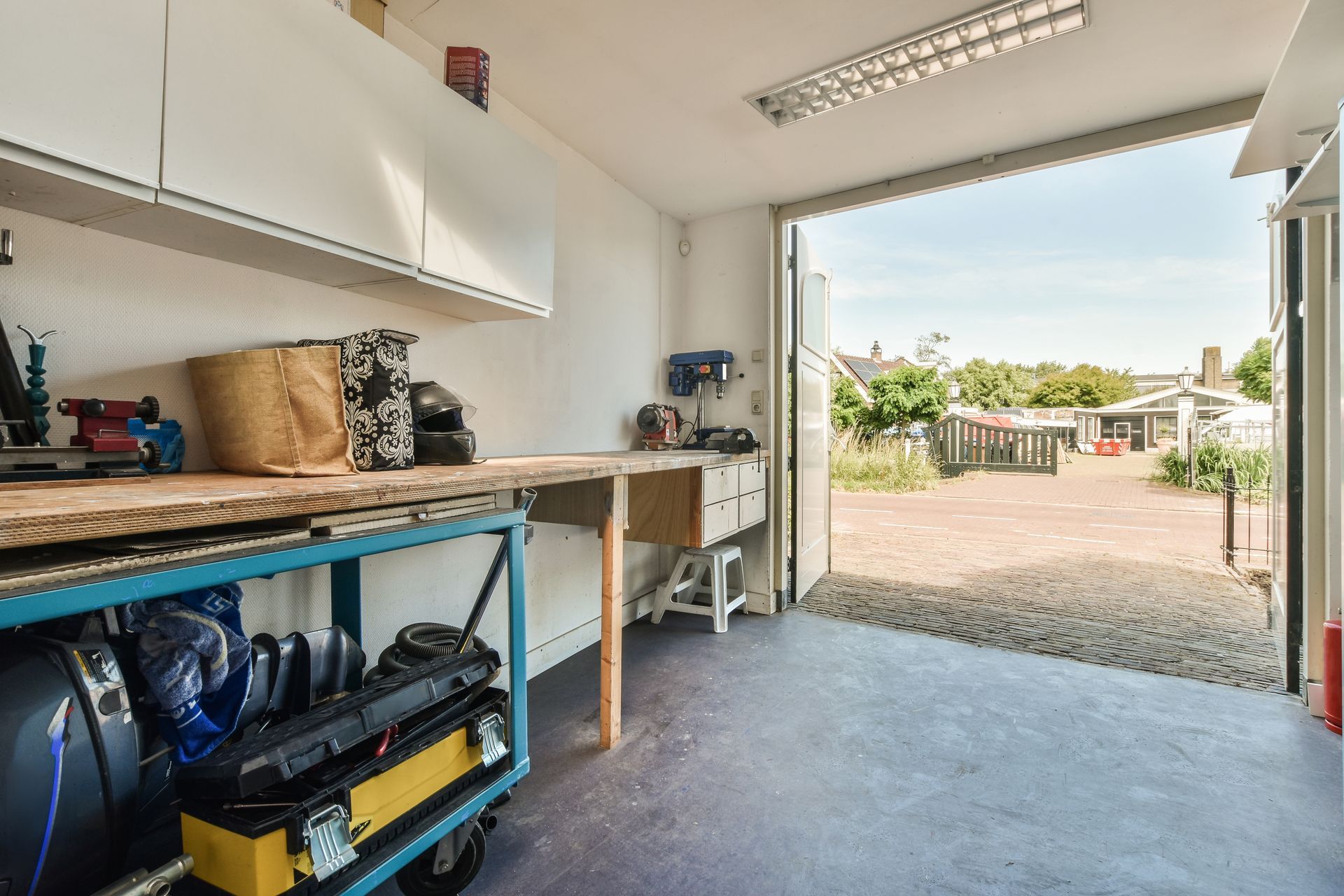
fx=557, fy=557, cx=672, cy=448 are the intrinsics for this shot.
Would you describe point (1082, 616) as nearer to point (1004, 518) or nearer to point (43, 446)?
point (1004, 518)

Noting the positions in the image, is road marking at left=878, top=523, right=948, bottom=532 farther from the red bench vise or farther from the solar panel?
the solar panel

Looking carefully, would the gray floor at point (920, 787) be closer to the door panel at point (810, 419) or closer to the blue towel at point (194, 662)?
the blue towel at point (194, 662)

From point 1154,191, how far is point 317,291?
16692 mm

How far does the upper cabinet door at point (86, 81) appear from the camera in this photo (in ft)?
2.95

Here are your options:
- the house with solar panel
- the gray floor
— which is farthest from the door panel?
the house with solar panel

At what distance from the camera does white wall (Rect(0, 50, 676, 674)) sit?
4.14 feet

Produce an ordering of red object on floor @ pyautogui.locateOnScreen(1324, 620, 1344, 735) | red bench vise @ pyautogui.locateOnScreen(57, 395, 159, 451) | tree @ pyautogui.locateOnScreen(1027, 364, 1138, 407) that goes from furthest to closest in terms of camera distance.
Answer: tree @ pyautogui.locateOnScreen(1027, 364, 1138, 407)
red object on floor @ pyautogui.locateOnScreen(1324, 620, 1344, 735)
red bench vise @ pyautogui.locateOnScreen(57, 395, 159, 451)

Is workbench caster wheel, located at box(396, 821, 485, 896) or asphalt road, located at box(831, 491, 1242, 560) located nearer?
workbench caster wheel, located at box(396, 821, 485, 896)

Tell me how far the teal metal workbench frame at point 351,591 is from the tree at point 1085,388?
996 inches

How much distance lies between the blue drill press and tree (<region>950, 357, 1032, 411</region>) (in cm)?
2016

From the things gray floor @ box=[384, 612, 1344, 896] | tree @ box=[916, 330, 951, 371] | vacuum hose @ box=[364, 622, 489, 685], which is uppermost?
tree @ box=[916, 330, 951, 371]

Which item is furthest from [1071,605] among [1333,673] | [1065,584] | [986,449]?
[986,449]

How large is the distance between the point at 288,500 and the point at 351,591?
95cm

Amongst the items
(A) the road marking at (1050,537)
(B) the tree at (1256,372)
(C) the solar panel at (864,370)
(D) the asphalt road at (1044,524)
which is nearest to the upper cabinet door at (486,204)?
(D) the asphalt road at (1044,524)
